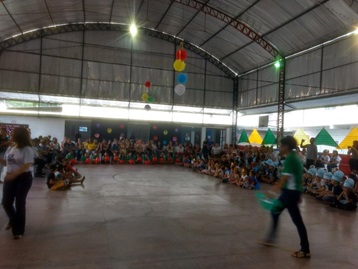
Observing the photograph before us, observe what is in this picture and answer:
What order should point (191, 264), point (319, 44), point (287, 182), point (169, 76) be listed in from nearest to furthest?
point (191, 264)
point (287, 182)
point (319, 44)
point (169, 76)

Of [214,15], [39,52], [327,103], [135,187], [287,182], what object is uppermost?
[214,15]

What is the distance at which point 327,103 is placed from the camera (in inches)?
596

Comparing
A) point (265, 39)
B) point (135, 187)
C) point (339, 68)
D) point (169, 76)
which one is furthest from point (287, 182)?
point (169, 76)

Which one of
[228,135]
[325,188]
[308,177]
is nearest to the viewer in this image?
[325,188]

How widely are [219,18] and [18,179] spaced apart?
14.2 meters

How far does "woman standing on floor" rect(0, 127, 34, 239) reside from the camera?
3871 mm

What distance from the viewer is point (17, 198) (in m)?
3.90

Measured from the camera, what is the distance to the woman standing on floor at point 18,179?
3871 millimetres

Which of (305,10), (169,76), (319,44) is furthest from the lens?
(169,76)

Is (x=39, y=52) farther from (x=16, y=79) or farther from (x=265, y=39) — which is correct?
(x=265, y=39)

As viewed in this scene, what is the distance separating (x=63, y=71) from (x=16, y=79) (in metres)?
2.83

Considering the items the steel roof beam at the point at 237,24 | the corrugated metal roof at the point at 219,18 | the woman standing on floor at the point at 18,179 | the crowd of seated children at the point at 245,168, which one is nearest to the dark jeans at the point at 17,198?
the woman standing on floor at the point at 18,179

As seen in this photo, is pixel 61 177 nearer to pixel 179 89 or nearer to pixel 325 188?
pixel 325 188

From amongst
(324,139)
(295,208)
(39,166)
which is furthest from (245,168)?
(39,166)
